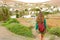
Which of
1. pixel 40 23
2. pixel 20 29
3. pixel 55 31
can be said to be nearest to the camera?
pixel 40 23

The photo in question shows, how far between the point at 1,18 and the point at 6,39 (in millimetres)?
892

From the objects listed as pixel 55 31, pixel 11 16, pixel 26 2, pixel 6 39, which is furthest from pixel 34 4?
pixel 6 39

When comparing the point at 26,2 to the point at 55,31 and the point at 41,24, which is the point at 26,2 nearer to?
the point at 55,31

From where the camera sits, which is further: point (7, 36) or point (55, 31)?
point (55, 31)

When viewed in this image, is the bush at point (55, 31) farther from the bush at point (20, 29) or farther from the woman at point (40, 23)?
the woman at point (40, 23)

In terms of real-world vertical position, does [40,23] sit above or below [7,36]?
above

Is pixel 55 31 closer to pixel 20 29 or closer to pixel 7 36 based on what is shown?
pixel 20 29

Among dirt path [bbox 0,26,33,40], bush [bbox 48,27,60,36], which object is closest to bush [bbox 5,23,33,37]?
dirt path [bbox 0,26,33,40]

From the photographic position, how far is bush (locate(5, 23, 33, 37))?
14.0 ft

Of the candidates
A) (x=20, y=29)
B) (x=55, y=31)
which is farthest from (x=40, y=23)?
(x=20, y=29)

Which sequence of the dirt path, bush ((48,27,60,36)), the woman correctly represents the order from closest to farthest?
1. the woman
2. the dirt path
3. bush ((48,27,60,36))

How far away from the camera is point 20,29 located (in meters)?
4.36

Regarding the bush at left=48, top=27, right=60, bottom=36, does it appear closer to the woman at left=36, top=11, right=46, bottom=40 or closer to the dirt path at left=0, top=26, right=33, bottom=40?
the dirt path at left=0, top=26, right=33, bottom=40

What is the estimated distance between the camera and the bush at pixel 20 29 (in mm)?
4270
